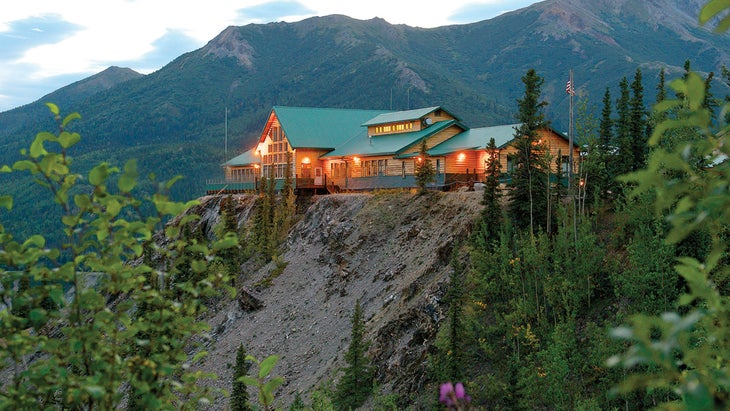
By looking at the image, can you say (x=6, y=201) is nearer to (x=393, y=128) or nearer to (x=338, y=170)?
(x=393, y=128)

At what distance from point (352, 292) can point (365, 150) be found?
19.7 m

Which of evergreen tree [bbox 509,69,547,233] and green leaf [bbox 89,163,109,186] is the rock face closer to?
evergreen tree [bbox 509,69,547,233]

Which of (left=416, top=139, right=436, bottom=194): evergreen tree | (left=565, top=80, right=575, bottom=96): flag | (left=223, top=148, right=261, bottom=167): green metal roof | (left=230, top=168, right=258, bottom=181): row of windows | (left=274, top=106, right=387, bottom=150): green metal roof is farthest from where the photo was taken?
(left=223, top=148, right=261, bottom=167): green metal roof

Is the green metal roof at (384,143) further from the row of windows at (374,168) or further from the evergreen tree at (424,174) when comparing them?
the evergreen tree at (424,174)

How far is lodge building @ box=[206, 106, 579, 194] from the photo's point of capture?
4541 cm

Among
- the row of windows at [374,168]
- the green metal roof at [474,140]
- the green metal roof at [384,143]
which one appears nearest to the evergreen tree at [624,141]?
the green metal roof at [474,140]

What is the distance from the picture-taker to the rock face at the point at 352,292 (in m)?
26.2

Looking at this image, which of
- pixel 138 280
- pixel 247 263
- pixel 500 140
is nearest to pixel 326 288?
pixel 247 263

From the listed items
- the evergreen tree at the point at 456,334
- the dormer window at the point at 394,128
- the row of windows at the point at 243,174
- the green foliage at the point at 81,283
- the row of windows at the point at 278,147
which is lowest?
the evergreen tree at the point at 456,334

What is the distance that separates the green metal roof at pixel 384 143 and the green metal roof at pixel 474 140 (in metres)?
1.71

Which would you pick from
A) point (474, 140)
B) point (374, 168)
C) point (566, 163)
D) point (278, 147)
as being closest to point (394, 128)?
point (374, 168)

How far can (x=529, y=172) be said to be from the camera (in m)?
26.6

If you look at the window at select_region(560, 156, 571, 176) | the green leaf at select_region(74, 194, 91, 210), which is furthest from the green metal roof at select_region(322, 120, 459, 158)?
the green leaf at select_region(74, 194, 91, 210)

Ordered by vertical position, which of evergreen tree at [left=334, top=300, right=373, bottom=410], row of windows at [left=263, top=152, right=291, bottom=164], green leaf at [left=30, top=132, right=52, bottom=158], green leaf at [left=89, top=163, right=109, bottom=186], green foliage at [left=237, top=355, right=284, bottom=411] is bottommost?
evergreen tree at [left=334, top=300, right=373, bottom=410]
